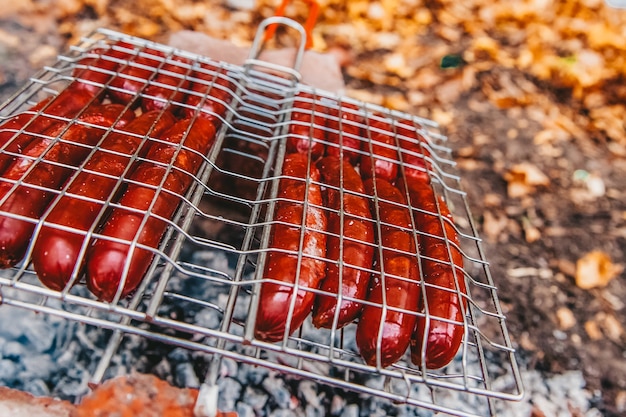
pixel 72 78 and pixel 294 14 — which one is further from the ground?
pixel 72 78

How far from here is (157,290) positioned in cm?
186

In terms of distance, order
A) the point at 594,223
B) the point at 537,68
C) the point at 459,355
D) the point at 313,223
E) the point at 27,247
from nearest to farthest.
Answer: the point at 27,247
the point at 313,223
the point at 459,355
the point at 594,223
the point at 537,68

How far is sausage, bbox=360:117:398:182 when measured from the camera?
9.07 feet

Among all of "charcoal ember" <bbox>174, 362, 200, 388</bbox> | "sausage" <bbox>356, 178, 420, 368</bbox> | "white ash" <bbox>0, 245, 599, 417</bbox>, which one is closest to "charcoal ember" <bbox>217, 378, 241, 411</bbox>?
"white ash" <bbox>0, 245, 599, 417</bbox>

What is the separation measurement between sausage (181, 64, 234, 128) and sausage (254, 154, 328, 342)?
0.60 m

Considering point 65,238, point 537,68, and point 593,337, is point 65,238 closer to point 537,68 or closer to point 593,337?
point 593,337

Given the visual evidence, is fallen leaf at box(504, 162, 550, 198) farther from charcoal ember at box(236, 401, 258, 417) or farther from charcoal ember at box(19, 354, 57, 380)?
charcoal ember at box(19, 354, 57, 380)

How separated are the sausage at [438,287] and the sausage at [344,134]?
0.47m

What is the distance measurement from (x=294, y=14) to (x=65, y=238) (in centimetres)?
507

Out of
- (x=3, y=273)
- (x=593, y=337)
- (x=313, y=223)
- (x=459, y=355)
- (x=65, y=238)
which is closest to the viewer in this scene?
(x=65, y=238)

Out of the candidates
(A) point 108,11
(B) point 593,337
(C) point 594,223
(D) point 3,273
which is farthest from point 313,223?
(A) point 108,11

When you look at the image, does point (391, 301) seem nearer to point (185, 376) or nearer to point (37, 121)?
point (185, 376)

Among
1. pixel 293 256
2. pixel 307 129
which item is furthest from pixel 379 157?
pixel 293 256

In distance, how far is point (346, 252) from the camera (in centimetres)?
211
